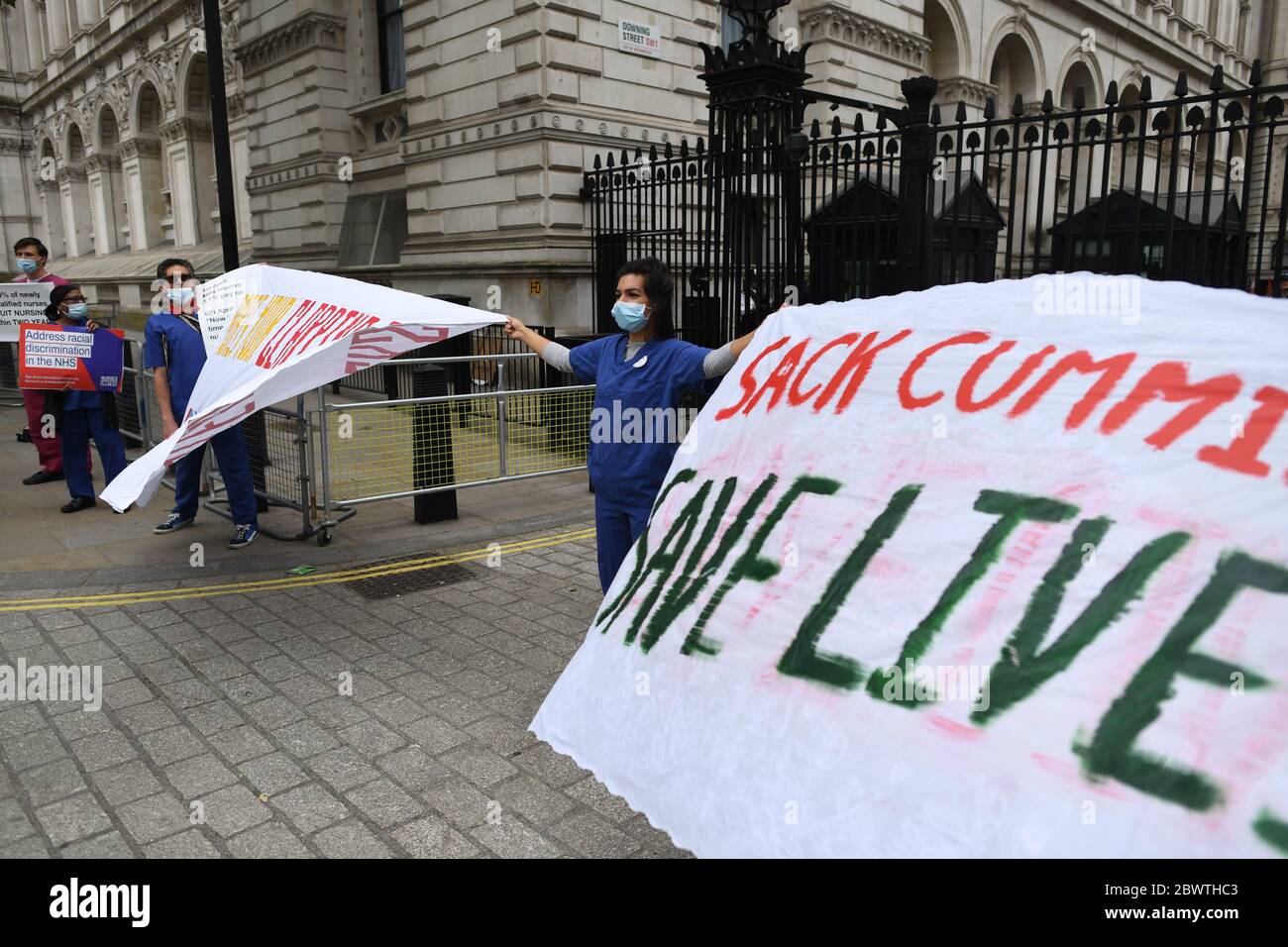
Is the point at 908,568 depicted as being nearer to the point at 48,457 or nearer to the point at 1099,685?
the point at 1099,685

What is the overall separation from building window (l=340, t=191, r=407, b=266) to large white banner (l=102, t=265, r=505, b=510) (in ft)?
39.4

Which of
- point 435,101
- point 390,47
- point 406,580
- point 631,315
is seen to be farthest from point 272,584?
point 390,47

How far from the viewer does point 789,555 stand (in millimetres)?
2414

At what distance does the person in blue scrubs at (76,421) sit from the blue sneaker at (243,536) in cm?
195

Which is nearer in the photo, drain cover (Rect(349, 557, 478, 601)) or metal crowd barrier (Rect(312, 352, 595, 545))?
drain cover (Rect(349, 557, 478, 601))

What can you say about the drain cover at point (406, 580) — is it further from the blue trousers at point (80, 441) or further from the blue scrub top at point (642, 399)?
the blue trousers at point (80, 441)

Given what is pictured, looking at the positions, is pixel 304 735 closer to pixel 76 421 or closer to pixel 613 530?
pixel 613 530

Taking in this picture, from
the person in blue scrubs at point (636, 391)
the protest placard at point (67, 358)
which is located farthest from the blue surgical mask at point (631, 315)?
the protest placard at point (67, 358)

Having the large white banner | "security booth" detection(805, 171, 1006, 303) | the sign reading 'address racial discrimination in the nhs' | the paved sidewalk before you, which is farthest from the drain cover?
"security booth" detection(805, 171, 1006, 303)

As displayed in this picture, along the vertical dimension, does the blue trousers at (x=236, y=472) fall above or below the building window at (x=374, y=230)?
below

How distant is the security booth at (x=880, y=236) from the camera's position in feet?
22.7

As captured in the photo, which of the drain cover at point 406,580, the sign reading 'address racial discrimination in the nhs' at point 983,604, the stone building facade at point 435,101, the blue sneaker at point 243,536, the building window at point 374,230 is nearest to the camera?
the sign reading 'address racial discrimination in the nhs' at point 983,604

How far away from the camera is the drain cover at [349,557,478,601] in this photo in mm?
6047

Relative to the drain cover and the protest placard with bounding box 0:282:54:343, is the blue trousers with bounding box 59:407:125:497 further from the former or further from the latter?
the protest placard with bounding box 0:282:54:343
